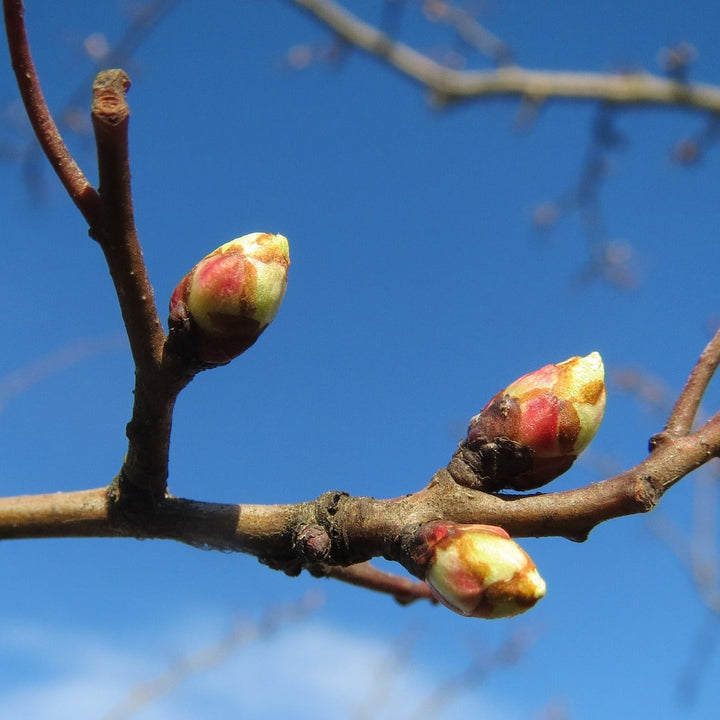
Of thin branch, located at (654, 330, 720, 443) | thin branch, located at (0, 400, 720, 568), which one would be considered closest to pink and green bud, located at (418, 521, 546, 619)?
thin branch, located at (0, 400, 720, 568)

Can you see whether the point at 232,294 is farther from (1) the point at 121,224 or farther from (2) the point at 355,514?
(2) the point at 355,514

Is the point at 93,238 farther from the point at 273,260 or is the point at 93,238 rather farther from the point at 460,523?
the point at 460,523

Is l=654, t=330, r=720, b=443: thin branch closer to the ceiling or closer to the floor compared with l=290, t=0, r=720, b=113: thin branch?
closer to the floor

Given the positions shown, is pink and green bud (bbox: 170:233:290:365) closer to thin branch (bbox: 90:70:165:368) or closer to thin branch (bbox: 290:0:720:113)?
thin branch (bbox: 90:70:165:368)

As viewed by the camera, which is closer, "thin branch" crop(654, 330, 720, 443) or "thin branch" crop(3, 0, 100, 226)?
"thin branch" crop(3, 0, 100, 226)

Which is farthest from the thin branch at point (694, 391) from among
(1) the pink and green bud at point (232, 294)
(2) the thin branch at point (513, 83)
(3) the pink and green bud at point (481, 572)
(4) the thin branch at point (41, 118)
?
(2) the thin branch at point (513, 83)

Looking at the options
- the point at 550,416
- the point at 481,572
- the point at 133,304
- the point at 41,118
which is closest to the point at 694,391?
the point at 550,416

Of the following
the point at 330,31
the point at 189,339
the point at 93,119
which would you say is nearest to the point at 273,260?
Result: the point at 189,339
